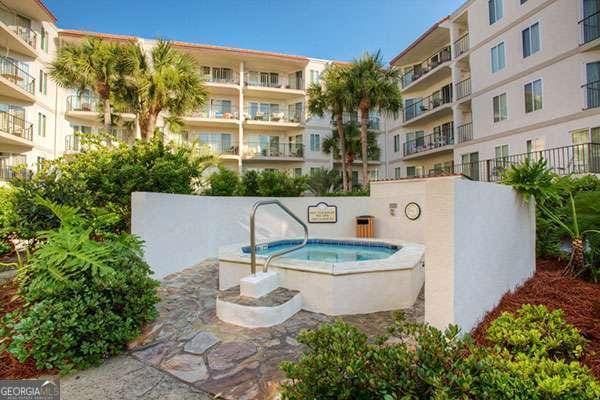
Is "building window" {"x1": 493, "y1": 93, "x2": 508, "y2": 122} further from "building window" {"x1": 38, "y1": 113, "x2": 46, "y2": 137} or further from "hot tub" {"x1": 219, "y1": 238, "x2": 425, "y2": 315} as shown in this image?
"building window" {"x1": 38, "y1": 113, "x2": 46, "y2": 137}

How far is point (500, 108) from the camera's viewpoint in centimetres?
1898

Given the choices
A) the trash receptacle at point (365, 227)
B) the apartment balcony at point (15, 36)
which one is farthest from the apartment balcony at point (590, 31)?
the apartment balcony at point (15, 36)

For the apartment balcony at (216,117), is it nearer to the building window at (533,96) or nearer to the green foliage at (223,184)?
the green foliage at (223,184)

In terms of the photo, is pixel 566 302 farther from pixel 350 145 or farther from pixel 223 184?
pixel 350 145

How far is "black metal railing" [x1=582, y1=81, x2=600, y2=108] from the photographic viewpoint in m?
14.1

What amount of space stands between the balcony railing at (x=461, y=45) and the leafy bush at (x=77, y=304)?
940 inches

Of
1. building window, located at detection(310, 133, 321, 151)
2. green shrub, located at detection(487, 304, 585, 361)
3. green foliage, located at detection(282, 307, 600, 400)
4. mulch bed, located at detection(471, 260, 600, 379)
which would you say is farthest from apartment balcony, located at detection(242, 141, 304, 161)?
green foliage, located at detection(282, 307, 600, 400)

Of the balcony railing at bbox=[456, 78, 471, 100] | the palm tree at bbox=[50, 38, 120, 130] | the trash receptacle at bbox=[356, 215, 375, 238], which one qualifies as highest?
the balcony railing at bbox=[456, 78, 471, 100]

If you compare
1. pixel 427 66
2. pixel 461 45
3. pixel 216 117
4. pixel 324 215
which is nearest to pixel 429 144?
pixel 427 66

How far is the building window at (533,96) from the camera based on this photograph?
16.5 meters

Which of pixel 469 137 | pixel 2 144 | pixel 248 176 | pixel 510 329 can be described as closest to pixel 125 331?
pixel 510 329

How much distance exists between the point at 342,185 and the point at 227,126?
10742mm

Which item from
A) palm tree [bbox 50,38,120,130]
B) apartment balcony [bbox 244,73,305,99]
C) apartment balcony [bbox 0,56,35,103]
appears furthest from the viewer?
apartment balcony [bbox 244,73,305,99]

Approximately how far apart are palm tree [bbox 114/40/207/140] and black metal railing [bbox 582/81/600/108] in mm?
17164
